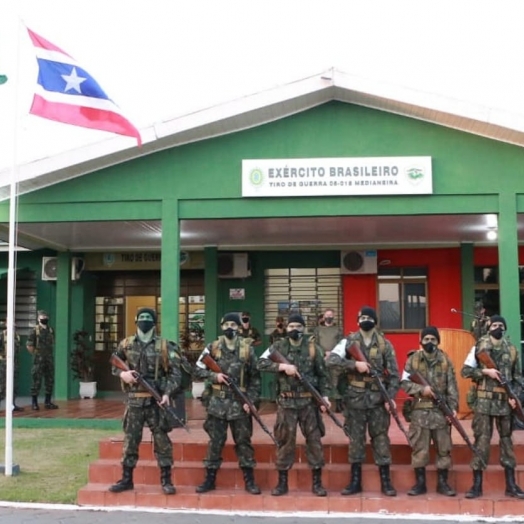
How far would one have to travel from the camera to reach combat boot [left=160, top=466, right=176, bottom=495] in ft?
20.6

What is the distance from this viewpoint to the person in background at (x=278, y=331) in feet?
37.8

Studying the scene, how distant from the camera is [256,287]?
12.6m

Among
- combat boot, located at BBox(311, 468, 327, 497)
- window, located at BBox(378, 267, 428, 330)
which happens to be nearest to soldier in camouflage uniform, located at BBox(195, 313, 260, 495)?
combat boot, located at BBox(311, 468, 327, 497)

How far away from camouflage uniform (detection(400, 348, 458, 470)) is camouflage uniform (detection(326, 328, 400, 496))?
218mm

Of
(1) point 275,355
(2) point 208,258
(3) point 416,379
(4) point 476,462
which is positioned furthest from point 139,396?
(2) point 208,258

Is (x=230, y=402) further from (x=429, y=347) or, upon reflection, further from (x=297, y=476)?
(x=429, y=347)

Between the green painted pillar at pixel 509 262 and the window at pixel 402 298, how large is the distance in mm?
4255

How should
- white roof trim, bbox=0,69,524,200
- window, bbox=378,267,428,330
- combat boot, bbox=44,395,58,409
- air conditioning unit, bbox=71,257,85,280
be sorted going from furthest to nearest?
air conditioning unit, bbox=71,257,85,280 → window, bbox=378,267,428,330 → combat boot, bbox=44,395,58,409 → white roof trim, bbox=0,69,524,200

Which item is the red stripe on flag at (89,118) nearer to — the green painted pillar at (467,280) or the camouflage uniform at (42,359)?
the camouflage uniform at (42,359)

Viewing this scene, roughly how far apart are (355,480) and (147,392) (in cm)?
209

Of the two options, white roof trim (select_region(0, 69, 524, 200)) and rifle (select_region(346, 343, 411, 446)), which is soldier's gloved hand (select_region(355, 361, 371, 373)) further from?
white roof trim (select_region(0, 69, 524, 200))

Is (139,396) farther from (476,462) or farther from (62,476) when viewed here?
(476,462)

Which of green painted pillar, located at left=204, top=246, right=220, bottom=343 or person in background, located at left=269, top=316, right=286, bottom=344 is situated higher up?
green painted pillar, located at left=204, top=246, right=220, bottom=343

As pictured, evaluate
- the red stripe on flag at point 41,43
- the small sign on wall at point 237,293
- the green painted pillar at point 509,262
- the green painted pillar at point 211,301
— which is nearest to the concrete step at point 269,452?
the green painted pillar at point 509,262
